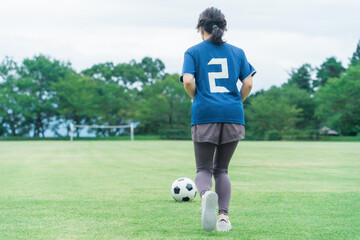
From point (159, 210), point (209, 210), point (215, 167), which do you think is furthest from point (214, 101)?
point (159, 210)

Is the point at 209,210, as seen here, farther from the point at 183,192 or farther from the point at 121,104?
the point at 121,104

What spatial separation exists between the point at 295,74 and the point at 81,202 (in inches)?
3024

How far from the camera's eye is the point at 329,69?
3115 inches

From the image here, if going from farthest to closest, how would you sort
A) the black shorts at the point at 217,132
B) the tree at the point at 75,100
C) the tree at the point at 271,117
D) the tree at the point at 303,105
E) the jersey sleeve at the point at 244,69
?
the tree at the point at 303,105
the tree at the point at 271,117
the tree at the point at 75,100
the jersey sleeve at the point at 244,69
the black shorts at the point at 217,132

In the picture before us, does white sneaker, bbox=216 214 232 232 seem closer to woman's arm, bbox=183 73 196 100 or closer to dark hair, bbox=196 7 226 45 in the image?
woman's arm, bbox=183 73 196 100

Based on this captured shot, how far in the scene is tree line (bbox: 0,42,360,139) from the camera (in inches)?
2382

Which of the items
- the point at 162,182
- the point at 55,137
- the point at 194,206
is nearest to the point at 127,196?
the point at 194,206

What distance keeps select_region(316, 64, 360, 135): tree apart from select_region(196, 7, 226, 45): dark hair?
58605 mm

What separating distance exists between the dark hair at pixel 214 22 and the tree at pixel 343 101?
58.6 metres

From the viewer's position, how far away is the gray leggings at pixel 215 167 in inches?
157

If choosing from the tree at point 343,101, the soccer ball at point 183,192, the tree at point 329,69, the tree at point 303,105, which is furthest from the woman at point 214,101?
the tree at point 329,69

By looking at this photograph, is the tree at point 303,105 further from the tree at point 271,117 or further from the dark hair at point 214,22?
the dark hair at point 214,22

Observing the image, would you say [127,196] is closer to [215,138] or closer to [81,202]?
[81,202]

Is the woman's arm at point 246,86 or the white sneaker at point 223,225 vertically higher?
the woman's arm at point 246,86
